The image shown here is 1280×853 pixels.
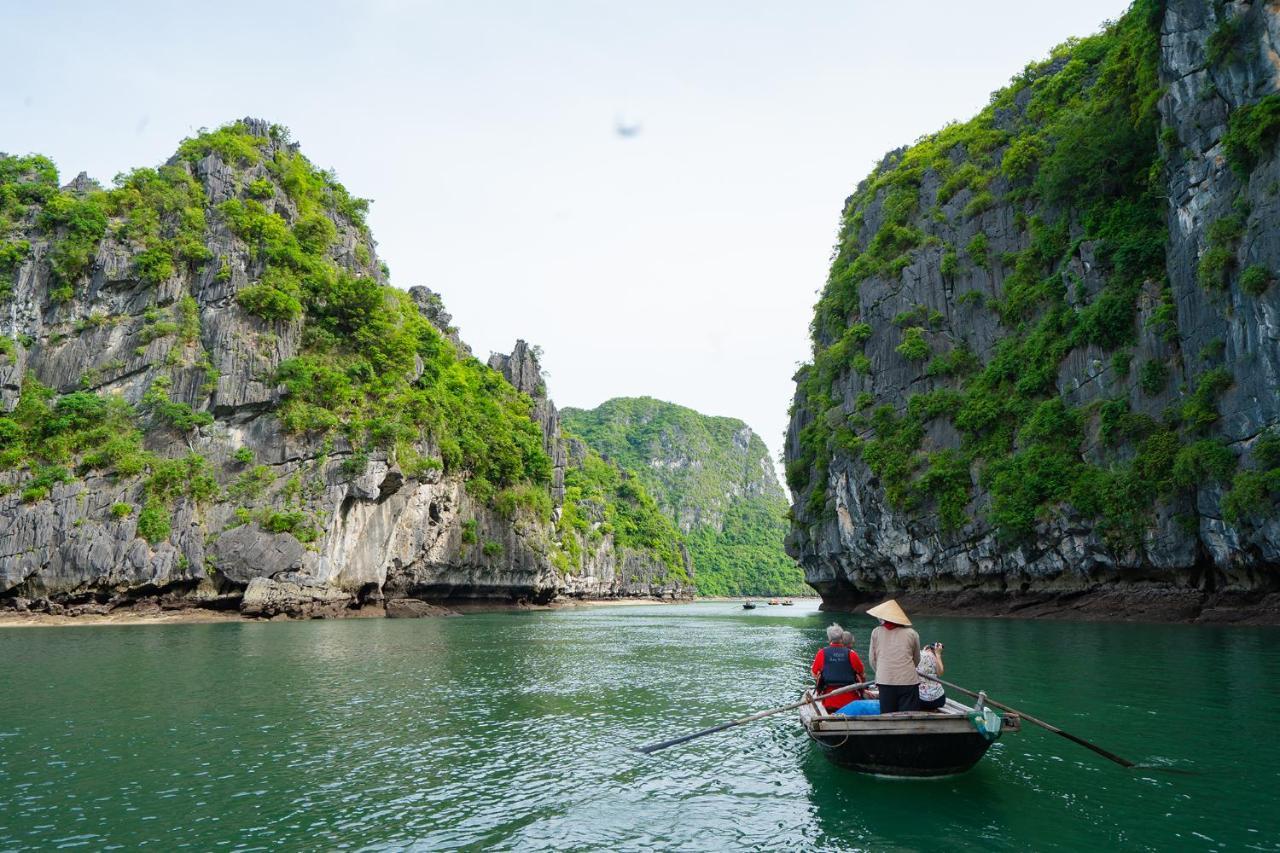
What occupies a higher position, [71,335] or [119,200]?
[119,200]

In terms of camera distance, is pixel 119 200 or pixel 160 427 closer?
pixel 160 427

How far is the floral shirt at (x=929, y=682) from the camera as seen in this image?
9328 millimetres

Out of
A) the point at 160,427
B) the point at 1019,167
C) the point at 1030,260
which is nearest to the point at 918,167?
the point at 1019,167

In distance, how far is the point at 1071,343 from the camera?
34.0 m

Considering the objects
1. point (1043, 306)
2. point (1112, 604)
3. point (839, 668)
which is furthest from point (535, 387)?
point (839, 668)

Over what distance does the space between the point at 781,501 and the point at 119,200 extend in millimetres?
169312

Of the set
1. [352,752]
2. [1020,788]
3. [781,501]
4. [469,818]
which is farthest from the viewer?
[781,501]

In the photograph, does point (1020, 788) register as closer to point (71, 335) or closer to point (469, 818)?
point (469, 818)

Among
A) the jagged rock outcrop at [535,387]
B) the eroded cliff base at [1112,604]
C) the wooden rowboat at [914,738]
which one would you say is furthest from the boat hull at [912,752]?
the jagged rock outcrop at [535,387]

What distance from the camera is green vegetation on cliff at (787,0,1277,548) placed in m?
29.5

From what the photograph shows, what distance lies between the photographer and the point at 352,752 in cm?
1059

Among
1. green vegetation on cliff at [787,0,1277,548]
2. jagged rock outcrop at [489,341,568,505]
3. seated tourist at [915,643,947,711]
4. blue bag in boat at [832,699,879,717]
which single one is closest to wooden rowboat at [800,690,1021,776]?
seated tourist at [915,643,947,711]

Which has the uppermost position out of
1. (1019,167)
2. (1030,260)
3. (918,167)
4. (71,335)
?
(918,167)

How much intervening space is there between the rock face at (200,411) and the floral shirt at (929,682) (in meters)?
35.4
